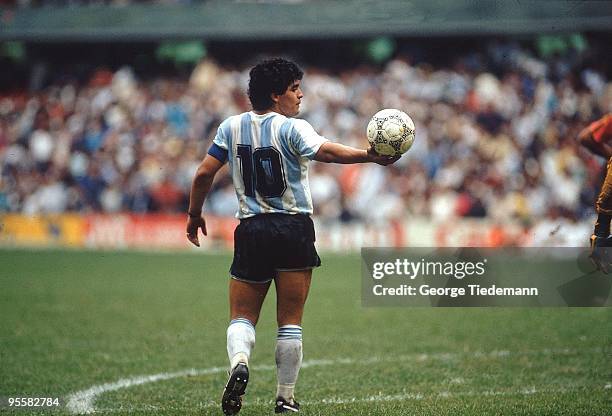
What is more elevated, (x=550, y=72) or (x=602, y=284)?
(x=550, y=72)

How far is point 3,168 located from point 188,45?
22.2ft

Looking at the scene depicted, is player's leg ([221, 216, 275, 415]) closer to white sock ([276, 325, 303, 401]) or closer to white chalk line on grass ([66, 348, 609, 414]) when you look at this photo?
white sock ([276, 325, 303, 401])

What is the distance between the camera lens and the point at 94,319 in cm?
1073

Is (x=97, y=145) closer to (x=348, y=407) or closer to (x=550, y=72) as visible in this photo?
(x=550, y=72)

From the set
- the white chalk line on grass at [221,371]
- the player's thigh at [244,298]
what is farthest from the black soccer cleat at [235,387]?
the white chalk line on grass at [221,371]

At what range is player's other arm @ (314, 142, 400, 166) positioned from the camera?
523 cm

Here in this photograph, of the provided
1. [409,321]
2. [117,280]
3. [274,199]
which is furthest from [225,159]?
[117,280]

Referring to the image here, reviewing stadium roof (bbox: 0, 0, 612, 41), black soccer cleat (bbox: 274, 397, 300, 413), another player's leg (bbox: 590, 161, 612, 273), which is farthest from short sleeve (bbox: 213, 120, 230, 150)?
stadium roof (bbox: 0, 0, 612, 41)

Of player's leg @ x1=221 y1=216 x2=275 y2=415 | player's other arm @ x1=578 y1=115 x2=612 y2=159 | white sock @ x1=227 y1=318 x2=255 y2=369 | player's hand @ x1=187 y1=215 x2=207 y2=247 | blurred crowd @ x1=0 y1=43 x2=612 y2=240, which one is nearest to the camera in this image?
white sock @ x1=227 y1=318 x2=255 y2=369

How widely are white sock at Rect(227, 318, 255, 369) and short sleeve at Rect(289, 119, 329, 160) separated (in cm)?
109

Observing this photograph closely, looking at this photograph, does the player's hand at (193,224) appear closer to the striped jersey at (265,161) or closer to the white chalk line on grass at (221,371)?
the striped jersey at (265,161)

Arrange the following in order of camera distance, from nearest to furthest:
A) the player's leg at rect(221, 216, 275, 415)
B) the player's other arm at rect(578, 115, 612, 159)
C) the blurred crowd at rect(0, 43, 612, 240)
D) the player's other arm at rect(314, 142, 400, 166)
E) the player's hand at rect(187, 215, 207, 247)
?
1. the player's other arm at rect(314, 142, 400, 166)
2. the player's leg at rect(221, 216, 275, 415)
3. the player's hand at rect(187, 215, 207, 247)
4. the player's other arm at rect(578, 115, 612, 159)
5. the blurred crowd at rect(0, 43, 612, 240)

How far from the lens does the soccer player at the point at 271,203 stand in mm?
5602

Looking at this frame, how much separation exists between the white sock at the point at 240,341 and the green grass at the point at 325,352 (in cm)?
57
